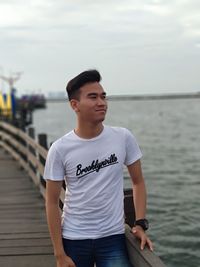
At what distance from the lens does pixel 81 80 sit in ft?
10.1

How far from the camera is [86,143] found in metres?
3.12

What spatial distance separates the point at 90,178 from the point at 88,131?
299mm

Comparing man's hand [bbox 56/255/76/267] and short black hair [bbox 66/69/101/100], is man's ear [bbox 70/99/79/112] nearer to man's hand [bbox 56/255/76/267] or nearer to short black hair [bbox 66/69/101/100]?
short black hair [bbox 66/69/101/100]

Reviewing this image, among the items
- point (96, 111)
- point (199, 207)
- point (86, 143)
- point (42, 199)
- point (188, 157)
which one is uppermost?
point (96, 111)

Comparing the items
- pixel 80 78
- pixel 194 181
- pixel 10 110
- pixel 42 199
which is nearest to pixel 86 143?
pixel 80 78

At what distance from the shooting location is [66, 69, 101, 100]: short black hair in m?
3.08

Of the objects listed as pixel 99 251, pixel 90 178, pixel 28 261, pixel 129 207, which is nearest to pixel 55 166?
pixel 90 178

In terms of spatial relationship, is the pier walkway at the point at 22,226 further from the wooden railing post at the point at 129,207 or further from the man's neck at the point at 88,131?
the man's neck at the point at 88,131

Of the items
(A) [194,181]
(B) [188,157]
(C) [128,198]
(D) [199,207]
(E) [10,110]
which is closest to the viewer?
(C) [128,198]

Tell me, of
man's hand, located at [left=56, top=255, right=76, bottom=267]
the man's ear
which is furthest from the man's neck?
man's hand, located at [left=56, top=255, right=76, bottom=267]

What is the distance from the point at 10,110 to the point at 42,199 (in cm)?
1902

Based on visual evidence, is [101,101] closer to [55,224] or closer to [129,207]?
[55,224]

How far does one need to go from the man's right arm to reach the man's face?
46 centimetres

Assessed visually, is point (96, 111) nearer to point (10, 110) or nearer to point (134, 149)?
point (134, 149)
